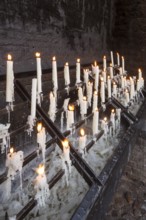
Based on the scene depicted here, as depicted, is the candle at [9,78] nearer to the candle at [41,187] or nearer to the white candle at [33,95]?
the white candle at [33,95]

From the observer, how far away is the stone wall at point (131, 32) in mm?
6531

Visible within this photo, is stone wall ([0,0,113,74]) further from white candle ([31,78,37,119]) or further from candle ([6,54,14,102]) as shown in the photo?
candle ([6,54,14,102])

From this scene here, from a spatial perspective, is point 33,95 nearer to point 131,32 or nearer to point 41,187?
point 41,187

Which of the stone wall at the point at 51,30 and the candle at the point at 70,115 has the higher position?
the stone wall at the point at 51,30

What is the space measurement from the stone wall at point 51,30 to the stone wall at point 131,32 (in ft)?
2.75

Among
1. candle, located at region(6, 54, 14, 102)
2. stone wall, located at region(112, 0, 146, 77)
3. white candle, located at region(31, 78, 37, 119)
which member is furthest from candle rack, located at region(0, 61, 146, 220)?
stone wall, located at region(112, 0, 146, 77)

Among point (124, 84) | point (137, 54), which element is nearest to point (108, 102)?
point (124, 84)

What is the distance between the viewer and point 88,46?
5289 millimetres

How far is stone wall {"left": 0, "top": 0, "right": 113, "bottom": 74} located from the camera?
306 centimetres

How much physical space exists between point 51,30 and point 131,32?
3516 mm

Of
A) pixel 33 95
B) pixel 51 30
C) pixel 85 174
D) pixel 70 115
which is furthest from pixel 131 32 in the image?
pixel 85 174

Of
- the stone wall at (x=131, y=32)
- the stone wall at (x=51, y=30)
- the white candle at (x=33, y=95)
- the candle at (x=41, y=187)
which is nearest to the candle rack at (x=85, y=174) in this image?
the candle at (x=41, y=187)

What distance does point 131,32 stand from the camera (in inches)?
266

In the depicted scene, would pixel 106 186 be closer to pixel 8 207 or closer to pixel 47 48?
Answer: pixel 8 207
